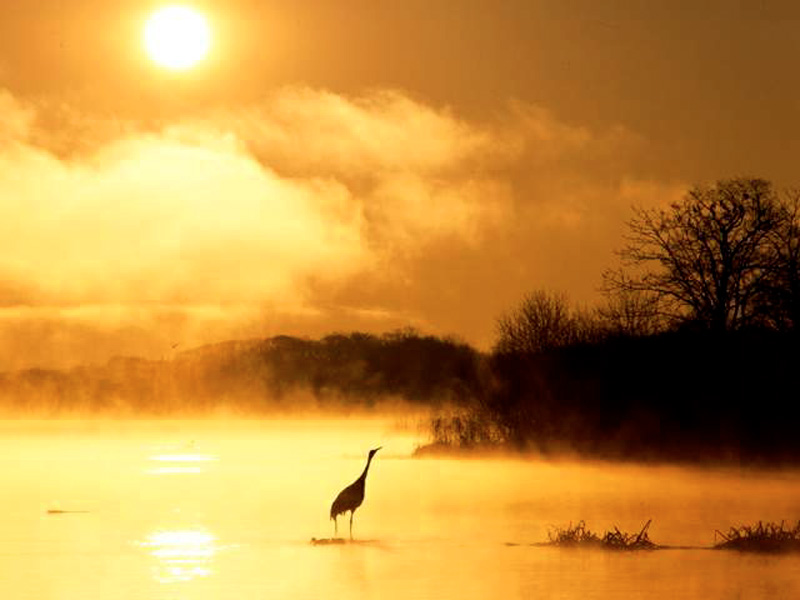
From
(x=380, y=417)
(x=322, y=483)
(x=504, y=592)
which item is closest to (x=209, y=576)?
(x=504, y=592)

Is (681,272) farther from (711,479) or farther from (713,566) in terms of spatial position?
(713,566)

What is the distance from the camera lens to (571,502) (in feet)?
88.9

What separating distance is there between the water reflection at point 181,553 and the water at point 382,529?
0.03 metres

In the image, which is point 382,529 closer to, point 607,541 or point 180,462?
point 607,541

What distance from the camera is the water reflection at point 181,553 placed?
53.2 ft

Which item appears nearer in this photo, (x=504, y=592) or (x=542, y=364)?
(x=504, y=592)

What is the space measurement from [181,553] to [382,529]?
13.4 feet

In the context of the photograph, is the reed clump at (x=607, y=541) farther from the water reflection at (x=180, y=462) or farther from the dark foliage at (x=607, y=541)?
the water reflection at (x=180, y=462)

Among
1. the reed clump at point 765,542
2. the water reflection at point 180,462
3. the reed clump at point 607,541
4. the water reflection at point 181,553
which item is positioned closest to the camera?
the water reflection at point 181,553

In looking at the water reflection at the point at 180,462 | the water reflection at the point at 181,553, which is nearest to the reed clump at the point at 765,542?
the water reflection at the point at 181,553

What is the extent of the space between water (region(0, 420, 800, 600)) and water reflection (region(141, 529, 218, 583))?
32mm

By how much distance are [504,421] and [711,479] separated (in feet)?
30.5

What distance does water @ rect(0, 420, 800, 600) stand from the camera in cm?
1525

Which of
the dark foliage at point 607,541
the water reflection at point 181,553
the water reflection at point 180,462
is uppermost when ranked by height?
the water reflection at point 180,462
